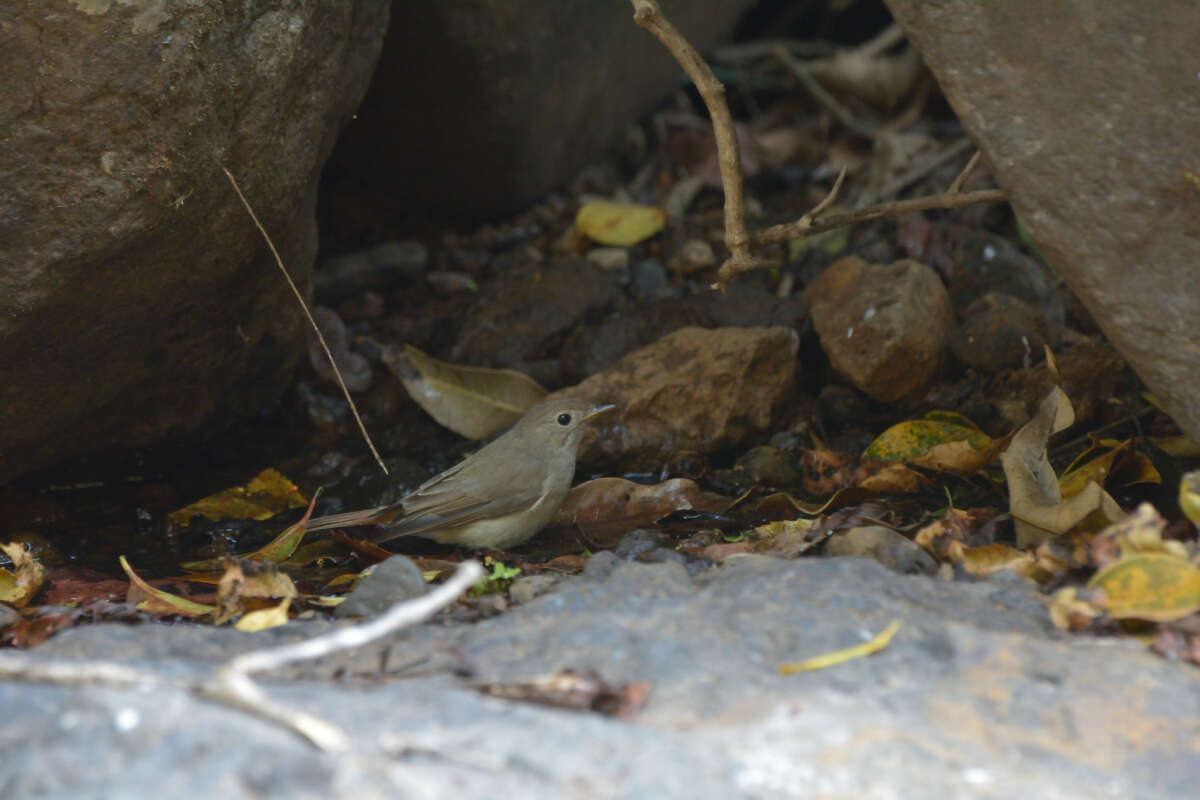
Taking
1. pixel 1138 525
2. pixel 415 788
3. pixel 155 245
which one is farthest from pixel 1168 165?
pixel 155 245

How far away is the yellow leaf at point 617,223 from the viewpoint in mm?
6926

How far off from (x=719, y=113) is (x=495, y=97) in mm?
2557

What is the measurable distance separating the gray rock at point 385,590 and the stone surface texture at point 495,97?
332 centimetres

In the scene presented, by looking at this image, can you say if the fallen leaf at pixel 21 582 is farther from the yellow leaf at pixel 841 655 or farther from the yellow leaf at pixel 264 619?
the yellow leaf at pixel 841 655

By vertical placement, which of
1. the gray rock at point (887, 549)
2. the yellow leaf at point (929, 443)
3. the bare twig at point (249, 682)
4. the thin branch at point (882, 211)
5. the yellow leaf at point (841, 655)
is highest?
the bare twig at point (249, 682)

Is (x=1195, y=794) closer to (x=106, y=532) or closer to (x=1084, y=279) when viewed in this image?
(x=1084, y=279)

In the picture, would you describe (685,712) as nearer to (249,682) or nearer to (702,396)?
(249,682)

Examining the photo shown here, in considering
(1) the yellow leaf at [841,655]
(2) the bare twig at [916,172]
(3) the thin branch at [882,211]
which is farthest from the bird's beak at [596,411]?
(1) the yellow leaf at [841,655]

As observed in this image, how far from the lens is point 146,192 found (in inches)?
154

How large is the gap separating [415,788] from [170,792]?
0.40m

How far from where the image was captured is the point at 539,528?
5195 millimetres

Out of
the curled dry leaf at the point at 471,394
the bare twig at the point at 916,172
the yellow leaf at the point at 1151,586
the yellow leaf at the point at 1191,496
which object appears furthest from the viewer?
the bare twig at the point at 916,172

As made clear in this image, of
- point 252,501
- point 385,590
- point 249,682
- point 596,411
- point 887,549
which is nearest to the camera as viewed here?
point 249,682

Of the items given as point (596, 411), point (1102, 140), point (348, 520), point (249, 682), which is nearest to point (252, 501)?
point (348, 520)
